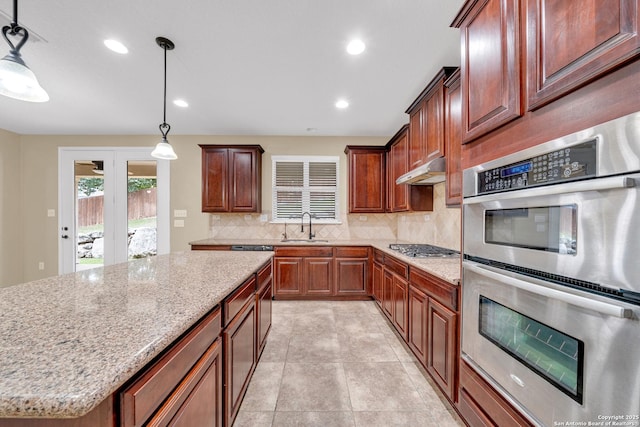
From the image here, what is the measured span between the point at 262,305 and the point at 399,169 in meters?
2.34

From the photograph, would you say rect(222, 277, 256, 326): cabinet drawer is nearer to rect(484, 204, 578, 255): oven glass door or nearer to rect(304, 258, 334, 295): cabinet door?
rect(484, 204, 578, 255): oven glass door

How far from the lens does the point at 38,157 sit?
4.15m

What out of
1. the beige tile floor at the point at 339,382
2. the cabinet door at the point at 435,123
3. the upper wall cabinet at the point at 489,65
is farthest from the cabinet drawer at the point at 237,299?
the cabinet door at the point at 435,123

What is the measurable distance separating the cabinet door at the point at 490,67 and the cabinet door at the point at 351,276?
2.50 meters

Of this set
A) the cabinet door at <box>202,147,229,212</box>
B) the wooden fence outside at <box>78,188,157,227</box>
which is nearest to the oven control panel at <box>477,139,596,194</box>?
the cabinet door at <box>202,147,229,212</box>

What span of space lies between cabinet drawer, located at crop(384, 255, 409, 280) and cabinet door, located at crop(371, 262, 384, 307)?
0.25 m

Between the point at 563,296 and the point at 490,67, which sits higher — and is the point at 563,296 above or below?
below

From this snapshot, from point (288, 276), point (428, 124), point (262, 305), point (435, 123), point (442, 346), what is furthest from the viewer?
point (288, 276)

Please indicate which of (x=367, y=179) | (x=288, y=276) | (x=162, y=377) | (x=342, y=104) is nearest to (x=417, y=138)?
(x=342, y=104)

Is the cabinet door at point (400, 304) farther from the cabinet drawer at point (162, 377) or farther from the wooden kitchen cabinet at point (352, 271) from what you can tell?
the cabinet drawer at point (162, 377)

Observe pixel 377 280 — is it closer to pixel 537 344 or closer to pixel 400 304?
Result: pixel 400 304

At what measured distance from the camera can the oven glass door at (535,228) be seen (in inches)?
32.0

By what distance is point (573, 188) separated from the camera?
0.77 meters

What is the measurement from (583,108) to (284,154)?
3813mm
